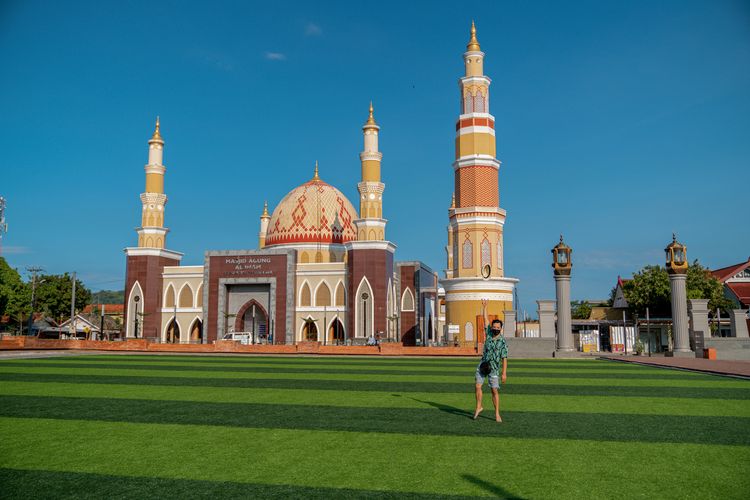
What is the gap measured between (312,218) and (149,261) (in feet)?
48.3

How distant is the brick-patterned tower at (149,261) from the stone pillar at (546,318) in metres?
33.7

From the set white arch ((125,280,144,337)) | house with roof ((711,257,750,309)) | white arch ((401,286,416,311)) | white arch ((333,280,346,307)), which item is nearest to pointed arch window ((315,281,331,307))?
white arch ((333,280,346,307))

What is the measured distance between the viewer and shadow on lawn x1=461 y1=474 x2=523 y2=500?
522 centimetres

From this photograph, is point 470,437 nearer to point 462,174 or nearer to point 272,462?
point 272,462

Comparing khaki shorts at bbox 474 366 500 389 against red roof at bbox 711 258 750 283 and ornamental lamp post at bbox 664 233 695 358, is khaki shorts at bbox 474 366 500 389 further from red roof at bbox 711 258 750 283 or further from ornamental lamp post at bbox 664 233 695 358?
red roof at bbox 711 258 750 283

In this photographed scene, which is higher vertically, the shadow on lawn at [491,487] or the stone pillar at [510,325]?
the stone pillar at [510,325]

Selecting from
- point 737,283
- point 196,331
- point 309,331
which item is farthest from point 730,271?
point 196,331

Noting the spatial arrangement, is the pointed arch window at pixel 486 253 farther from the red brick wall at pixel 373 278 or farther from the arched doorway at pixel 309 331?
the arched doorway at pixel 309 331

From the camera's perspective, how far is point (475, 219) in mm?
40906

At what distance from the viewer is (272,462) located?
21.0 feet

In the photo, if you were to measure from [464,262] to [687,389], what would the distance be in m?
27.5

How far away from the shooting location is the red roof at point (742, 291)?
1930 inches

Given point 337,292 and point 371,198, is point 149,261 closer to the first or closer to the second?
point 337,292

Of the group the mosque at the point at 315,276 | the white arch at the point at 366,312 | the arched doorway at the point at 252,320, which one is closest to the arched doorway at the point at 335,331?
the mosque at the point at 315,276
